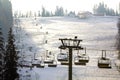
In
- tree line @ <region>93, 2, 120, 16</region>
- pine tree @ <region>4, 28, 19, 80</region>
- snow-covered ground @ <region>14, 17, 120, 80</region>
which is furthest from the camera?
tree line @ <region>93, 2, 120, 16</region>

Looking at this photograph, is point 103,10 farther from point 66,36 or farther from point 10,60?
point 10,60

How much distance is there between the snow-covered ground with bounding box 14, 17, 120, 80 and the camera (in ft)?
143

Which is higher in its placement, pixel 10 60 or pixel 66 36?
pixel 10 60

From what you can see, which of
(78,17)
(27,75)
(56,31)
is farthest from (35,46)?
(78,17)

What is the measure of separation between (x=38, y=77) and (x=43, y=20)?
87294 millimetres

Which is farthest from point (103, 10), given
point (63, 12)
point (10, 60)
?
point (10, 60)

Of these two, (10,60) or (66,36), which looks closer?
(10,60)

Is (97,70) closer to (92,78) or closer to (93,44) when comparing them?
(92,78)

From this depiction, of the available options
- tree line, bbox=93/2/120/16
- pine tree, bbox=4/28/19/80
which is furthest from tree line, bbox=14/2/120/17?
pine tree, bbox=4/28/19/80

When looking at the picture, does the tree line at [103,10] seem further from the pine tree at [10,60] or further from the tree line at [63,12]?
the pine tree at [10,60]

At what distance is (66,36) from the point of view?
92688 millimetres

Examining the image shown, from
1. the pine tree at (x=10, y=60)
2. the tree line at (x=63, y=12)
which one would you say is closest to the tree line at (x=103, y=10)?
the tree line at (x=63, y=12)

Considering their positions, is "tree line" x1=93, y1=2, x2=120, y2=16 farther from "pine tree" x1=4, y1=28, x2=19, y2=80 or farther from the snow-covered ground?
"pine tree" x1=4, y1=28, x2=19, y2=80

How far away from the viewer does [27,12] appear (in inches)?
6334
